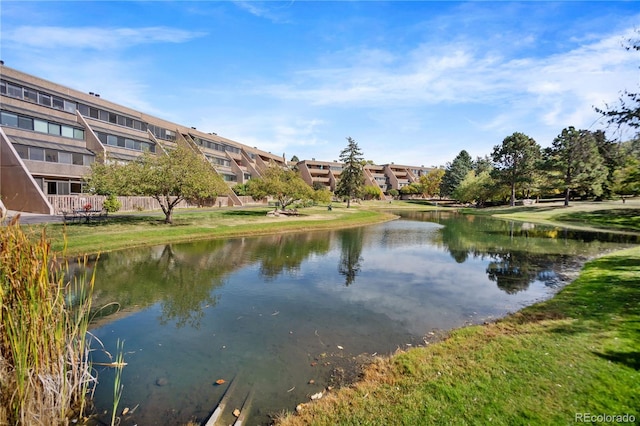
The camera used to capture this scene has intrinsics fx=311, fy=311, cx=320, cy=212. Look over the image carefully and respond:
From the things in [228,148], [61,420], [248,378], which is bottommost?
[248,378]

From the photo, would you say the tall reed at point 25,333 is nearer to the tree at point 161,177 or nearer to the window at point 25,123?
the tree at point 161,177

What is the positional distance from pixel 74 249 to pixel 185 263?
6.54m

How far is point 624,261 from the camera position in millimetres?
16984

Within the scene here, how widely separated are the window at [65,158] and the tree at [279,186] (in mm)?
22860

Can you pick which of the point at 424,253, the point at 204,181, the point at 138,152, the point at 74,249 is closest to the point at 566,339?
the point at 424,253

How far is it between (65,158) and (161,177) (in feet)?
66.7

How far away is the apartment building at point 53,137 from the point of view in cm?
3175

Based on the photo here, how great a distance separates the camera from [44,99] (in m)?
39.0

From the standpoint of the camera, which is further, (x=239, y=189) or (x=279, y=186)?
(x=239, y=189)

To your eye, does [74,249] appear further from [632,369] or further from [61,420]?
[632,369]

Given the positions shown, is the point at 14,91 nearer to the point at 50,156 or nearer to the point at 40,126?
the point at 40,126

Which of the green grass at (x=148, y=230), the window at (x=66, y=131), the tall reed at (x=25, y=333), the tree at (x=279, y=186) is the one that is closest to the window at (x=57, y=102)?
the window at (x=66, y=131)

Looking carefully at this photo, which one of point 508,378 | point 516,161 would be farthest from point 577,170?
point 508,378

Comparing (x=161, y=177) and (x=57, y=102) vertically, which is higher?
(x=57, y=102)
